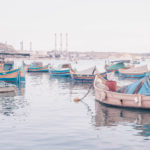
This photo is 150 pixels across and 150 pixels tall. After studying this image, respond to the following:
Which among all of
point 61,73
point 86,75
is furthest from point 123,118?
point 61,73

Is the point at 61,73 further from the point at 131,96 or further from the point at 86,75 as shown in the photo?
the point at 131,96

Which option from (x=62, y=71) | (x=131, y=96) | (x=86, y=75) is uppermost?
(x=62, y=71)

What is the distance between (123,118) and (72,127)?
417cm

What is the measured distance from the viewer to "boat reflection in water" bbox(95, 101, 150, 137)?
1794 cm

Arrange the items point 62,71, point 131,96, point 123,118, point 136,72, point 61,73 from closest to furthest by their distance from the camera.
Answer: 1. point 123,118
2. point 131,96
3. point 136,72
4. point 62,71
5. point 61,73

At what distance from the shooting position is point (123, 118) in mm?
20266

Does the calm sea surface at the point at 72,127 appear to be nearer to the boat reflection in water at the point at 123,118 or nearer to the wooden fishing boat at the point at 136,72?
the boat reflection in water at the point at 123,118

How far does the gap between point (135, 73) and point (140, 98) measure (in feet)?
125

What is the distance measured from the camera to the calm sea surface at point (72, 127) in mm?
14353

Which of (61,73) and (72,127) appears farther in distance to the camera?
(61,73)

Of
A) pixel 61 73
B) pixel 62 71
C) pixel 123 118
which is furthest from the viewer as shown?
pixel 61 73

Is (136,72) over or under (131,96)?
over

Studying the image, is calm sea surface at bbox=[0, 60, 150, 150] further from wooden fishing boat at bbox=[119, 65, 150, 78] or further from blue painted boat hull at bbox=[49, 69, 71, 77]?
blue painted boat hull at bbox=[49, 69, 71, 77]

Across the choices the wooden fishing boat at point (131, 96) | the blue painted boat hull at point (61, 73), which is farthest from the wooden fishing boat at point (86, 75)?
the wooden fishing boat at point (131, 96)
